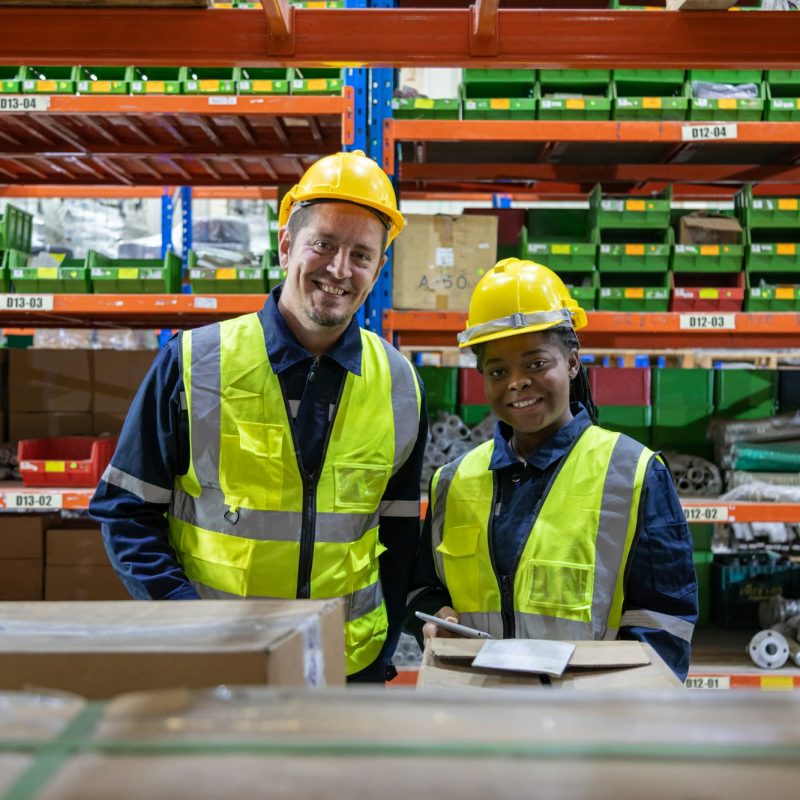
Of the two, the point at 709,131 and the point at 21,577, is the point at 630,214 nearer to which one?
the point at 709,131

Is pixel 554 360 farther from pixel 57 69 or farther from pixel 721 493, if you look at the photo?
pixel 57 69

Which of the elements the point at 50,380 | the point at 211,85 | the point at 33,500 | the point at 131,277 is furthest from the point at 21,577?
the point at 211,85

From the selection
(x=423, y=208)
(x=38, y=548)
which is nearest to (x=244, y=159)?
(x=38, y=548)

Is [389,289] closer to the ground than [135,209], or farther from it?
closer to the ground

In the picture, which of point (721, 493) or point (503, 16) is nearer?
point (503, 16)

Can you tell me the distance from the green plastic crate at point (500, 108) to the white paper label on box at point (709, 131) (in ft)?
2.15

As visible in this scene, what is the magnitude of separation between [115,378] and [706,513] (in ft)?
9.71

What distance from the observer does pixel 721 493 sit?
12.5ft

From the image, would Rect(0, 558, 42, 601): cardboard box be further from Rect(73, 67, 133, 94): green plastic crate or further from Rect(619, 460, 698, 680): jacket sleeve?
Rect(619, 460, 698, 680): jacket sleeve

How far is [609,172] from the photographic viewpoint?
431 centimetres

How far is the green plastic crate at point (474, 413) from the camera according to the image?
393 cm

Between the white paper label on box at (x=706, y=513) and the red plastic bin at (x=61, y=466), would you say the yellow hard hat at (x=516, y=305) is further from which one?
the red plastic bin at (x=61, y=466)

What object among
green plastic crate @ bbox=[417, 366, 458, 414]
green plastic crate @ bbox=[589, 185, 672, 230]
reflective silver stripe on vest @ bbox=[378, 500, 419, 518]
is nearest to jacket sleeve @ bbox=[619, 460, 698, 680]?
reflective silver stripe on vest @ bbox=[378, 500, 419, 518]

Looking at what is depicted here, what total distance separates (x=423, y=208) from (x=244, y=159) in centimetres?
707
